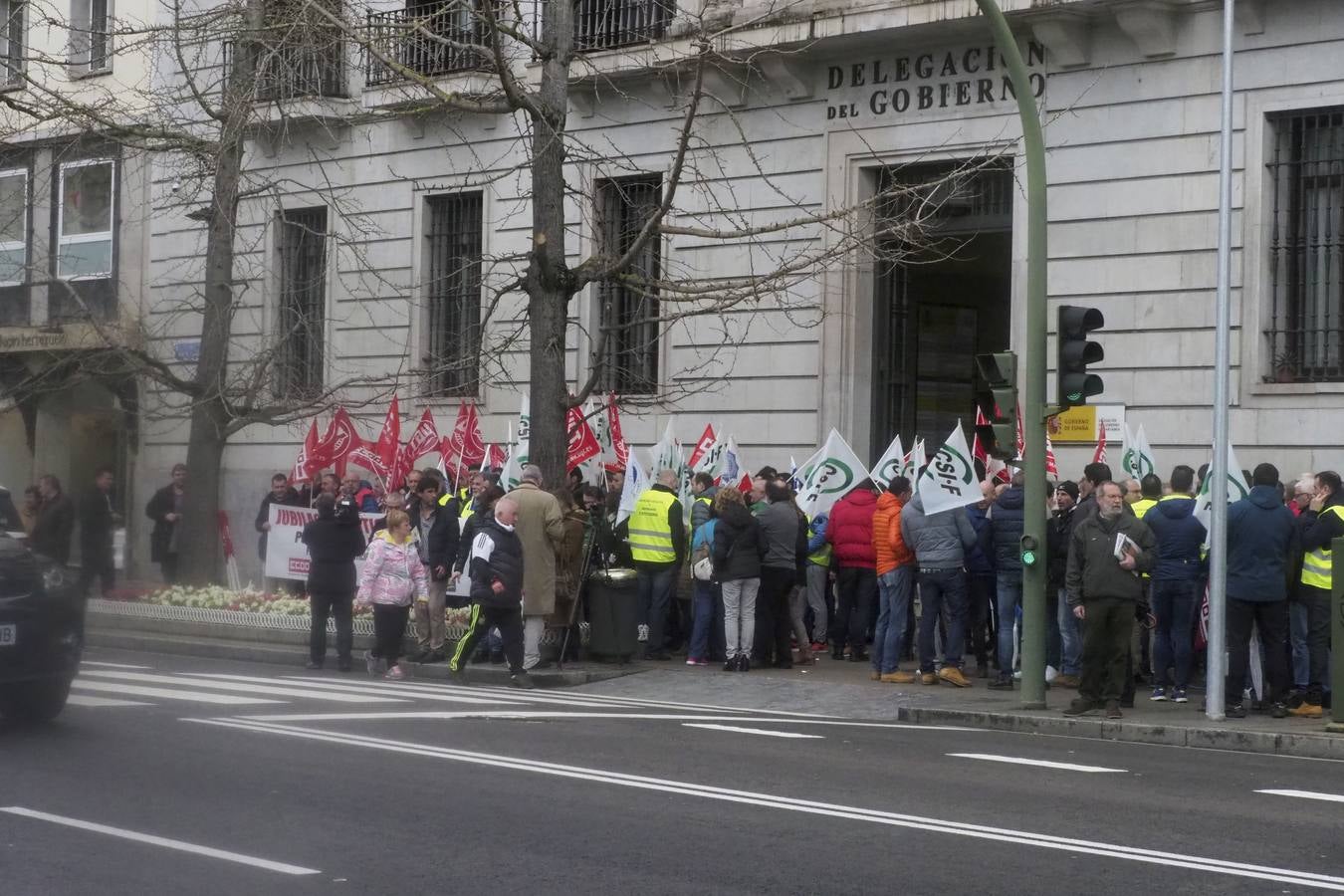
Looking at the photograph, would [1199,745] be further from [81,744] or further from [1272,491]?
[81,744]

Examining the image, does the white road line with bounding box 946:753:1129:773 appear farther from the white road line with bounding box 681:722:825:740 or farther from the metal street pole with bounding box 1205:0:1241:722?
the metal street pole with bounding box 1205:0:1241:722

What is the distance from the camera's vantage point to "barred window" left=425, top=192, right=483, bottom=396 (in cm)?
2639

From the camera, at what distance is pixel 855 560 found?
1797 cm

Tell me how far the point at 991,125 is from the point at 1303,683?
27.9 ft

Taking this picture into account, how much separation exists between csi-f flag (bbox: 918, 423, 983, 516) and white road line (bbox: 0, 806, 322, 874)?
9.20m

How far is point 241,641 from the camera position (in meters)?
20.2

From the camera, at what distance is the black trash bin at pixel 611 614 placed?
57.8 feet

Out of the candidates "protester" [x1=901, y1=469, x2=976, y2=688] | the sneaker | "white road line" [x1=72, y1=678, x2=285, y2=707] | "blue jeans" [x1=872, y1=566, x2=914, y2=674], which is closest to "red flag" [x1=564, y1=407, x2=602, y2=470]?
"blue jeans" [x1=872, y1=566, x2=914, y2=674]

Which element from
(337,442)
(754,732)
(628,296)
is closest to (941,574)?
(754,732)

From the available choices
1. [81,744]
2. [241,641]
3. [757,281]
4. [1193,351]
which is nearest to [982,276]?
[1193,351]

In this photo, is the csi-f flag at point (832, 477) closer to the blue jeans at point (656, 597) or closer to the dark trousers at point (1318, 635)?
the blue jeans at point (656, 597)

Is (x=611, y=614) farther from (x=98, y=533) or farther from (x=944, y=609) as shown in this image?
(x=98, y=533)

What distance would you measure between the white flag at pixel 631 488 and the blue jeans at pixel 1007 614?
404 centimetres

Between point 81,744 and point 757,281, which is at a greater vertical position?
point 757,281
